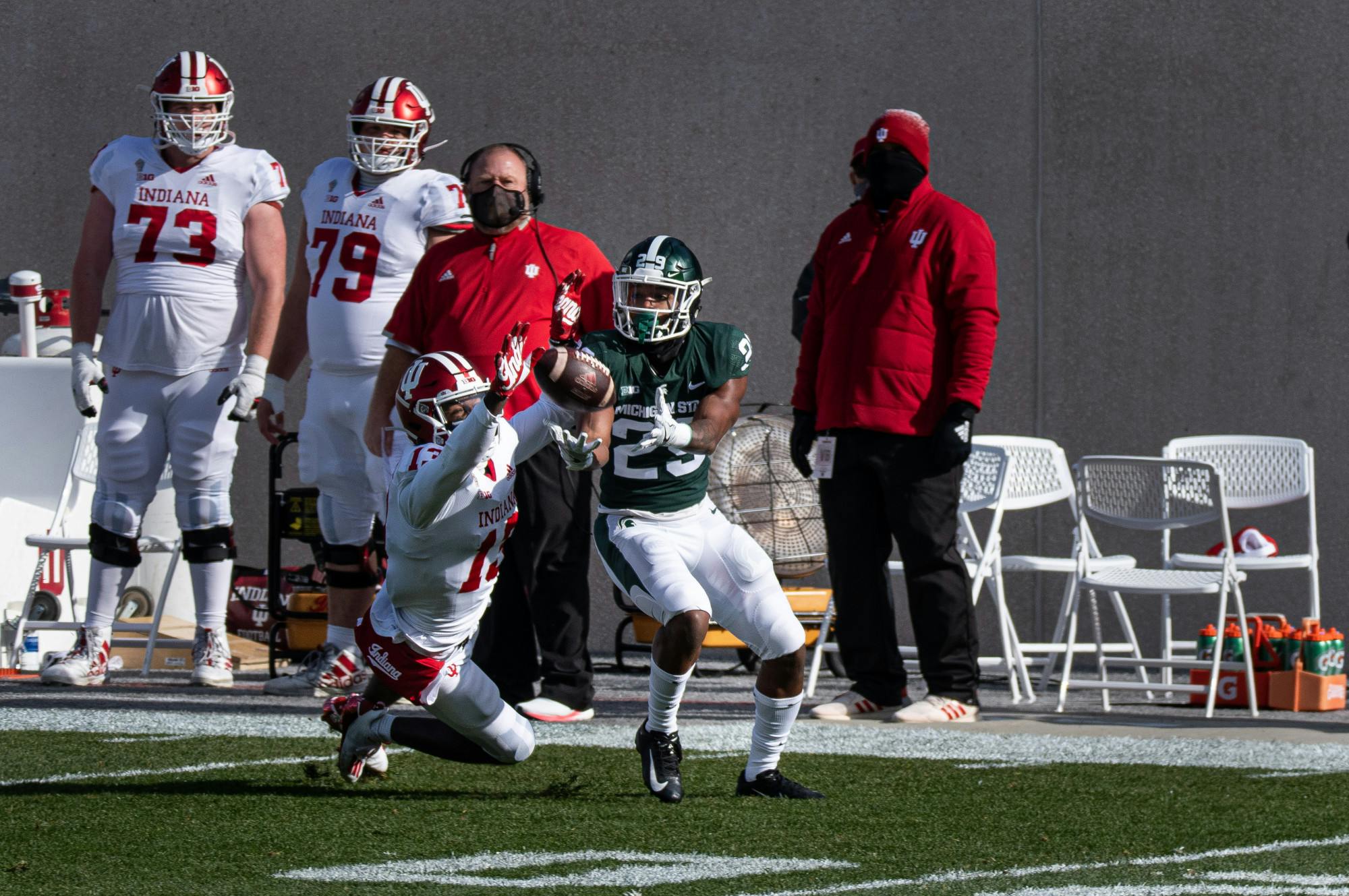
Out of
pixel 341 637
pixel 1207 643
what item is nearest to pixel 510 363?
pixel 341 637

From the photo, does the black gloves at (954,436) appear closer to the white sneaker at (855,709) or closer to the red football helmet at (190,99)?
the white sneaker at (855,709)

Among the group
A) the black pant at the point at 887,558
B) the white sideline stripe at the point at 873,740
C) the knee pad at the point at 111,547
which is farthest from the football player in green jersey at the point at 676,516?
the knee pad at the point at 111,547

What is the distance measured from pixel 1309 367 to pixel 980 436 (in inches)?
85.5

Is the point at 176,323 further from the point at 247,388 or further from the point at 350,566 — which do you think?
the point at 350,566

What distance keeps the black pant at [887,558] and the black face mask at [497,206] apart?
126 cm

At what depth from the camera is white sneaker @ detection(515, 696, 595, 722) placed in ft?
20.5

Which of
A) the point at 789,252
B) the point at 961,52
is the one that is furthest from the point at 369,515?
the point at 961,52

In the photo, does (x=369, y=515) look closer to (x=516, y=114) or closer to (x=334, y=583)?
(x=334, y=583)

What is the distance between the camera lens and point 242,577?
8875 millimetres

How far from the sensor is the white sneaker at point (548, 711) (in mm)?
6250

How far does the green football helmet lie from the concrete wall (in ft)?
→ 16.3

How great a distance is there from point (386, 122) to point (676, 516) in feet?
8.57

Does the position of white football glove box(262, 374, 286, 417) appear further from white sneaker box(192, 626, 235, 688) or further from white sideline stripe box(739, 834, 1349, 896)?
white sideline stripe box(739, 834, 1349, 896)

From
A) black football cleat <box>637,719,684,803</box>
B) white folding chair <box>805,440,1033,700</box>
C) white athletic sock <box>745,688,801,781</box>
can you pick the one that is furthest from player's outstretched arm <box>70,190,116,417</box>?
white athletic sock <box>745,688,801,781</box>
